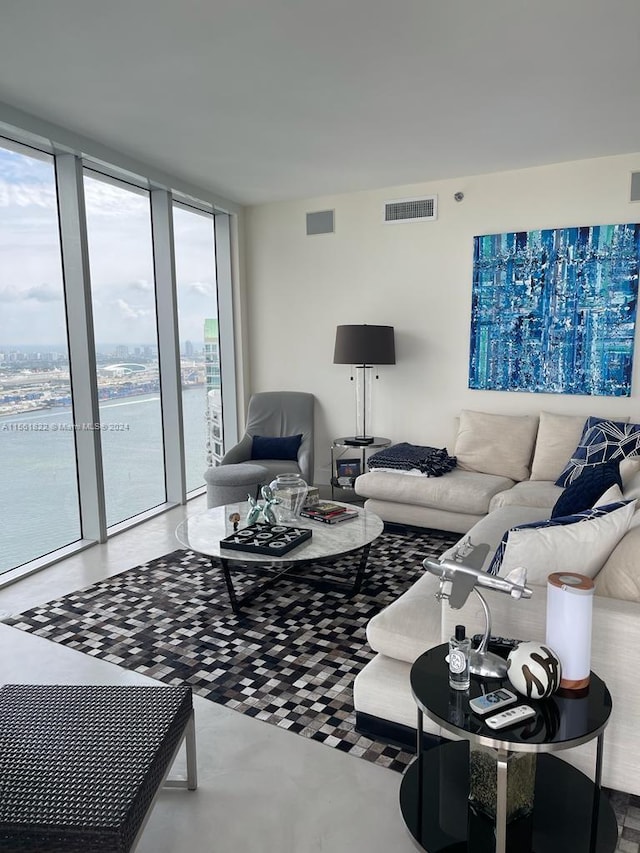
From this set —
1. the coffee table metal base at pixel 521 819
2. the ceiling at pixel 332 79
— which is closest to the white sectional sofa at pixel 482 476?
the ceiling at pixel 332 79

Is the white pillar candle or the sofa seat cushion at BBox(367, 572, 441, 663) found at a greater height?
the white pillar candle

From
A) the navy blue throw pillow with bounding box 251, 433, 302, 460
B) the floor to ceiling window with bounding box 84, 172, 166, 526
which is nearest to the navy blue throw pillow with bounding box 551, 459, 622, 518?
the navy blue throw pillow with bounding box 251, 433, 302, 460

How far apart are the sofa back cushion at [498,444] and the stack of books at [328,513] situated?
55.3 inches

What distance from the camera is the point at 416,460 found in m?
4.62

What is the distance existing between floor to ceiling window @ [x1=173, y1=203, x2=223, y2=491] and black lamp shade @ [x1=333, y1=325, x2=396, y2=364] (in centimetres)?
137

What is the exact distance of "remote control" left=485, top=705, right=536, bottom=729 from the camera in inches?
57.9

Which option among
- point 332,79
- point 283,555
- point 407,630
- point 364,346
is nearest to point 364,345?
point 364,346

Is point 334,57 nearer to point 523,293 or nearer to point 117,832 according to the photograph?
point 523,293

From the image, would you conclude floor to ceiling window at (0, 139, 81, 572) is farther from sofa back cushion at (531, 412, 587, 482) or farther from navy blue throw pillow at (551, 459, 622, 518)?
sofa back cushion at (531, 412, 587, 482)

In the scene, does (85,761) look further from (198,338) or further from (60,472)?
(198,338)

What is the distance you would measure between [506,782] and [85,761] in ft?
3.46

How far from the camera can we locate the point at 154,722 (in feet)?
5.85

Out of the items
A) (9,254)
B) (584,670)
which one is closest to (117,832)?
(584,670)

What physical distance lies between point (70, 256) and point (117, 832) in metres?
3.59
